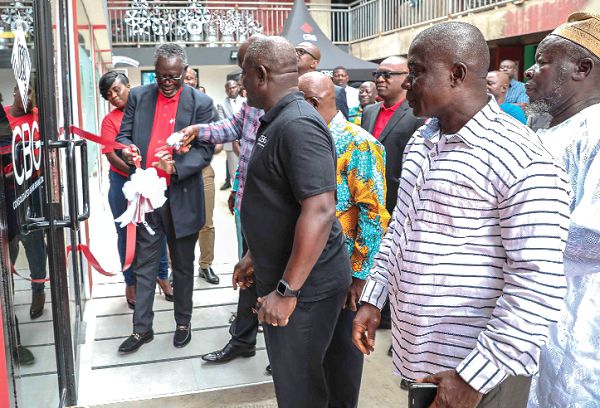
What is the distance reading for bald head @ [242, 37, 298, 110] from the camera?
6.81 ft

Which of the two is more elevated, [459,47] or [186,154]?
[459,47]

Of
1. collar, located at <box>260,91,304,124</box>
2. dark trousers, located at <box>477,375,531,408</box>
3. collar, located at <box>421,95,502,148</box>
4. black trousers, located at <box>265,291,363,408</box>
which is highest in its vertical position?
collar, located at <box>260,91,304,124</box>

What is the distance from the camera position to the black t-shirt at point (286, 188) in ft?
6.40

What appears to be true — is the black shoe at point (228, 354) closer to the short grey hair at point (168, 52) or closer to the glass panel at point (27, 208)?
the glass panel at point (27, 208)

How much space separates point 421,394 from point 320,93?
1.63 meters

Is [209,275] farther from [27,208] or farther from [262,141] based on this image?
[262,141]

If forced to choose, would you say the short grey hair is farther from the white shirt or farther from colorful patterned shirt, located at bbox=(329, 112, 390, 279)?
the white shirt

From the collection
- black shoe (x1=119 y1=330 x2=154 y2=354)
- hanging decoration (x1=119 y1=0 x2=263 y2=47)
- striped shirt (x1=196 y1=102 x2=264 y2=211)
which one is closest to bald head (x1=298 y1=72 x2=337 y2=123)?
striped shirt (x1=196 y1=102 x2=264 y2=211)

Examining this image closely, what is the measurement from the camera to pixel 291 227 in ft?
6.83

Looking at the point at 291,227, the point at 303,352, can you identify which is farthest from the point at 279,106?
the point at 303,352

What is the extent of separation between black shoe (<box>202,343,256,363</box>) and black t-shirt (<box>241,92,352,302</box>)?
4.19 ft

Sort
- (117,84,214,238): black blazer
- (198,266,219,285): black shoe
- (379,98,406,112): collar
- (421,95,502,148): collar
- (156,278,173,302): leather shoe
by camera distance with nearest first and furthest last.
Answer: (421,95,502,148): collar
(117,84,214,238): black blazer
(379,98,406,112): collar
(156,278,173,302): leather shoe
(198,266,219,285): black shoe

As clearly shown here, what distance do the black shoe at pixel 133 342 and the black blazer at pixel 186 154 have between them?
66cm

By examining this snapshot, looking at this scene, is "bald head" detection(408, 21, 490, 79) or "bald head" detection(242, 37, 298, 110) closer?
"bald head" detection(408, 21, 490, 79)
